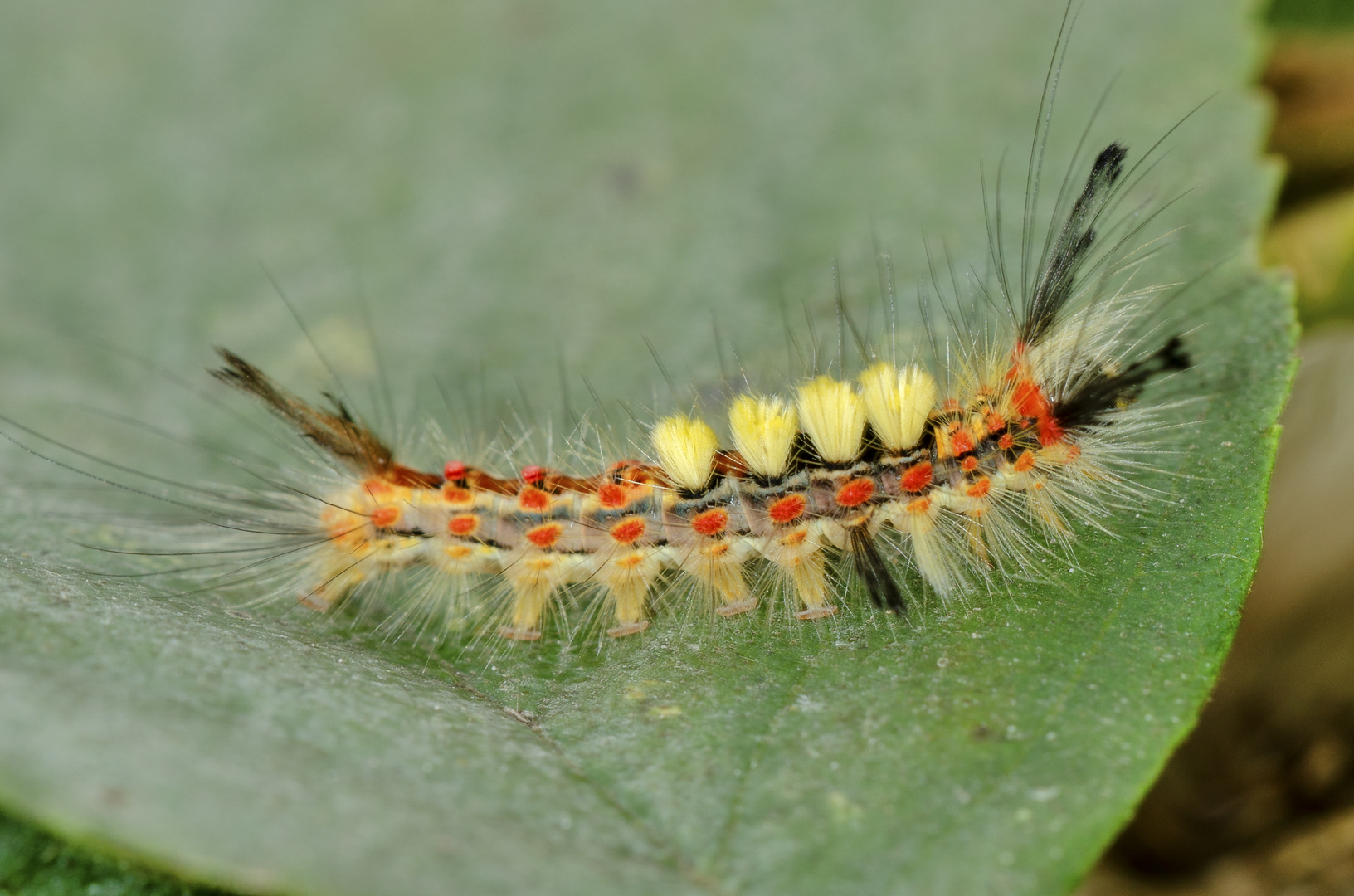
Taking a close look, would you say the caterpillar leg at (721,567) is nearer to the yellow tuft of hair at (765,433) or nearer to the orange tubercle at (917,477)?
the yellow tuft of hair at (765,433)

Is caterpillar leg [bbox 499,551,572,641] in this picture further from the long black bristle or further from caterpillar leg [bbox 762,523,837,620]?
the long black bristle

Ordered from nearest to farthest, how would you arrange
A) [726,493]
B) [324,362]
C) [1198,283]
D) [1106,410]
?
Result: [1106,410]
[726,493]
[1198,283]
[324,362]

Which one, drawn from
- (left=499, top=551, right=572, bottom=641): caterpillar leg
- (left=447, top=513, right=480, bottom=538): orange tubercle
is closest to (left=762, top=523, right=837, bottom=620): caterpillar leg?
(left=499, top=551, right=572, bottom=641): caterpillar leg

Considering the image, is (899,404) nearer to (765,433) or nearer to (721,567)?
(765,433)

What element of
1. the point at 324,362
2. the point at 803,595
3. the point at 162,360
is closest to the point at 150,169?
the point at 162,360

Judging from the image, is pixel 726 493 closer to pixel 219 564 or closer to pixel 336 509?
pixel 336 509

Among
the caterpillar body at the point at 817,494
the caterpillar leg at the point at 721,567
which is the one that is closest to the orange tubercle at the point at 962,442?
the caterpillar body at the point at 817,494

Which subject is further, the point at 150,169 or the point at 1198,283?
the point at 150,169
